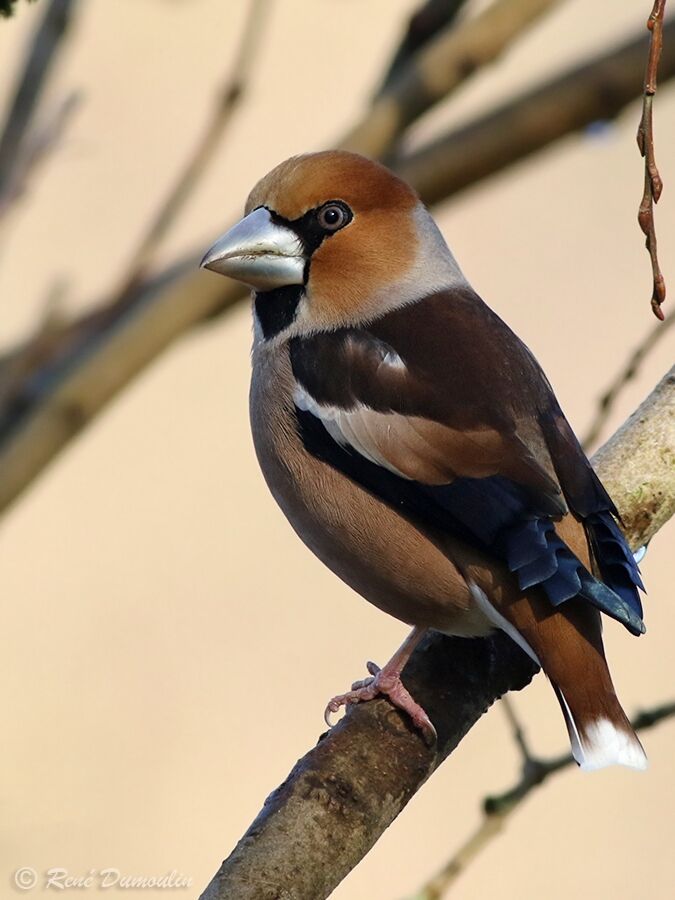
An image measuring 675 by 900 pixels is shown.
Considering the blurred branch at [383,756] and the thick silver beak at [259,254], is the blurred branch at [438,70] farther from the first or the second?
the blurred branch at [383,756]

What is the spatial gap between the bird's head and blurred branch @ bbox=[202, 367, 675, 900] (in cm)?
75

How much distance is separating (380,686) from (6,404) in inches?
57.8

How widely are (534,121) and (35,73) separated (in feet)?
4.87

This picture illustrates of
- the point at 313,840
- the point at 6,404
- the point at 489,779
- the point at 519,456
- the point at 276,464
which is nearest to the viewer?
the point at 313,840

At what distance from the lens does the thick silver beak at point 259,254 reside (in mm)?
3957

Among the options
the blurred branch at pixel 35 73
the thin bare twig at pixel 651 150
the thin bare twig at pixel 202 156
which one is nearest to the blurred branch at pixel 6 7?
the thin bare twig at pixel 202 156

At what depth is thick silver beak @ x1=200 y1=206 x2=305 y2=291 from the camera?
3.96 metres

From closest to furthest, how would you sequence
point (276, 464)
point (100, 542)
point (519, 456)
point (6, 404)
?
point (519, 456), point (276, 464), point (6, 404), point (100, 542)

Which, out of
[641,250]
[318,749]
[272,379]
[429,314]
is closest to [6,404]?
[272,379]

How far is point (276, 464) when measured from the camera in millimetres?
3881

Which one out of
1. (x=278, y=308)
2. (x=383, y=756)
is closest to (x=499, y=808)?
(x=383, y=756)

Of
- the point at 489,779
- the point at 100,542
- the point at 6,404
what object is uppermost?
the point at 6,404

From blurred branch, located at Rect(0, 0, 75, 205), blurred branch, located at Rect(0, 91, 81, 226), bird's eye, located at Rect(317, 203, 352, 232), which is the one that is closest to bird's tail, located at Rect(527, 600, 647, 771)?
Answer: bird's eye, located at Rect(317, 203, 352, 232)

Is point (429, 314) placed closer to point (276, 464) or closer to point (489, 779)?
point (276, 464)
